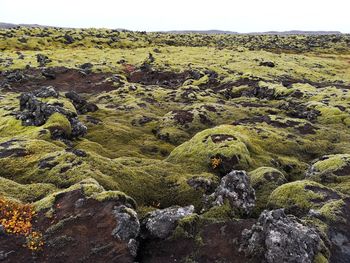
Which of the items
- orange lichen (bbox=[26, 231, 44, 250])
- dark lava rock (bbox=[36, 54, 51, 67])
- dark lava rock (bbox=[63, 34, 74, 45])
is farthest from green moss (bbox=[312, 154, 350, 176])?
dark lava rock (bbox=[63, 34, 74, 45])

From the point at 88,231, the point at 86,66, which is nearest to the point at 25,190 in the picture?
the point at 88,231

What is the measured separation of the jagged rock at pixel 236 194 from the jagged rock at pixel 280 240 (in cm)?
414

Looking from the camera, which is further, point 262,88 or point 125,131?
point 262,88

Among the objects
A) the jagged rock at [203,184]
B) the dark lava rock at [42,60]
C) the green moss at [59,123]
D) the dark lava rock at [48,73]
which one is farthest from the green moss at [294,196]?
the dark lava rock at [42,60]

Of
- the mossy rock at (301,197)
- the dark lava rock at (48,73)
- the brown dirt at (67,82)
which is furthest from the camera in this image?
the dark lava rock at (48,73)

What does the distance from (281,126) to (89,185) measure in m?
31.7

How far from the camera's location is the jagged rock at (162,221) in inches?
776

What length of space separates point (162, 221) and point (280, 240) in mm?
6319

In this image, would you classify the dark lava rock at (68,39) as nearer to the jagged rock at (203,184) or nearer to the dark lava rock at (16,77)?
the dark lava rock at (16,77)

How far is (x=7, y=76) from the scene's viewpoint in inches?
3716

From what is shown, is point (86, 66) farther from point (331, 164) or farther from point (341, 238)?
point (341, 238)

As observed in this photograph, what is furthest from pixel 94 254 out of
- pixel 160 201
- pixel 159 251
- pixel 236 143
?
pixel 236 143

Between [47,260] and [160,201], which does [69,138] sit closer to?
[160,201]

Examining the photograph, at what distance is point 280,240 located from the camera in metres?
17.5
